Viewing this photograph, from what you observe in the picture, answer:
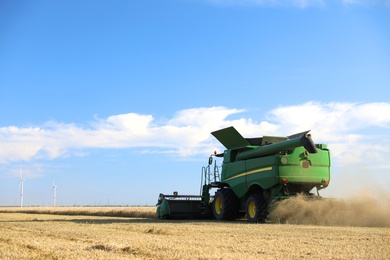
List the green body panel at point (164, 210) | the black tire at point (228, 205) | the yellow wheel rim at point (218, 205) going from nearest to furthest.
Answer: the black tire at point (228, 205)
the yellow wheel rim at point (218, 205)
the green body panel at point (164, 210)

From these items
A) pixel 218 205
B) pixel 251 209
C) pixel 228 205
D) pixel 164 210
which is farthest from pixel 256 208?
pixel 164 210

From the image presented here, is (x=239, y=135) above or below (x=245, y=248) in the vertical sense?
above

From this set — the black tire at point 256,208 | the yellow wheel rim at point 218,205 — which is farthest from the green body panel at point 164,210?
the black tire at point 256,208

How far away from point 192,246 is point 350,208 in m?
9.66

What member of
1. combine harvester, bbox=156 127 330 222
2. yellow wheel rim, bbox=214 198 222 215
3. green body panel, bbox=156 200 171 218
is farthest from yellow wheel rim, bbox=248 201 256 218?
green body panel, bbox=156 200 171 218

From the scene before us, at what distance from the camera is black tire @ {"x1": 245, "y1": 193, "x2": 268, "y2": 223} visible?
18938 millimetres

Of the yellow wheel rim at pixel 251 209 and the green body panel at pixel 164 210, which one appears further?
the green body panel at pixel 164 210

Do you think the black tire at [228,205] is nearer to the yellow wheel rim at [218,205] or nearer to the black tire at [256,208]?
the yellow wheel rim at [218,205]

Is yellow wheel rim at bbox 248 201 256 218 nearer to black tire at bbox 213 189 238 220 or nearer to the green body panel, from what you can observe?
black tire at bbox 213 189 238 220

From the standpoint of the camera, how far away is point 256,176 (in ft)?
65.3

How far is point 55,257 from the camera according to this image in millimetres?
8289

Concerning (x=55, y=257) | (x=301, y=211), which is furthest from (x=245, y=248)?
(x=301, y=211)

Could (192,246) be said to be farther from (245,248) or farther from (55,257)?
(55,257)

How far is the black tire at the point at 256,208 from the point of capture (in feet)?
62.1
